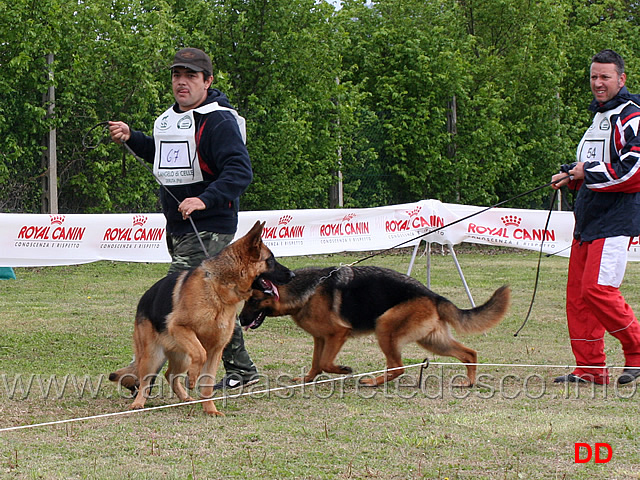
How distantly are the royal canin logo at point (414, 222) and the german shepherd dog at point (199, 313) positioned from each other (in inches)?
159

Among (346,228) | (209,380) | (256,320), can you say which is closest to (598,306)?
(256,320)

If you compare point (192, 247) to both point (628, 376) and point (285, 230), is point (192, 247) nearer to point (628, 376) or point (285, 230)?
point (628, 376)

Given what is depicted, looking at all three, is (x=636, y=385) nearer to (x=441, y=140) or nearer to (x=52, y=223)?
(x=52, y=223)

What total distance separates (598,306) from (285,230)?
485cm

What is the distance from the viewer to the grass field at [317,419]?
370cm

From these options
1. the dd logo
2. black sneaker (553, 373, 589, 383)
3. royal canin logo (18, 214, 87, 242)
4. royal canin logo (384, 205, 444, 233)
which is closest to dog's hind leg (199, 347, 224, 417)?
the dd logo

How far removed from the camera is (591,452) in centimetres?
392

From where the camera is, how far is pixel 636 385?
5.66m

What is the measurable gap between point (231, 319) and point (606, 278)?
2.70 metres

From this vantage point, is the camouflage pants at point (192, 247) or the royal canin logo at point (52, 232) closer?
the camouflage pants at point (192, 247)

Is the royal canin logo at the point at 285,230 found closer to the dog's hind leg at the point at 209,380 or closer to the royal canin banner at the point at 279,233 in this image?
the royal canin banner at the point at 279,233

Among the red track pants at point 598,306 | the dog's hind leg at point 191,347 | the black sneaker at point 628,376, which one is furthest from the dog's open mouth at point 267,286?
the black sneaker at point 628,376

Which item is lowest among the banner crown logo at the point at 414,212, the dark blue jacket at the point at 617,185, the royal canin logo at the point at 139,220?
the royal canin logo at the point at 139,220

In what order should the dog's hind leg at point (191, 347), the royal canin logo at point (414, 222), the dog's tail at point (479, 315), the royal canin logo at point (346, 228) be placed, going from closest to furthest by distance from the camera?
1. the dog's hind leg at point (191, 347)
2. the dog's tail at point (479, 315)
3. the royal canin logo at point (414, 222)
4. the royal canin logo at point (346, 228)
